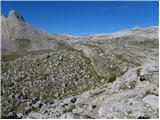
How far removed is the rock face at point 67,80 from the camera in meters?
32.9

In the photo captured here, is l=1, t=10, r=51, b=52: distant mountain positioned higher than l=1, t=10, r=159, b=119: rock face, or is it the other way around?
l=1, t=10, r=51, b=52: distant mountain

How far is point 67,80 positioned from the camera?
2864 inches

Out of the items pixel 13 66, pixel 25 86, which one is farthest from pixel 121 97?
pixel 13 66

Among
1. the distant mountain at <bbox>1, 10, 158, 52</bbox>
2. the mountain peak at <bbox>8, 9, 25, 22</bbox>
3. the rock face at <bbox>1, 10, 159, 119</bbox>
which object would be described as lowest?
the rock face at <bbox>1, 10, 159, 119</bbox>

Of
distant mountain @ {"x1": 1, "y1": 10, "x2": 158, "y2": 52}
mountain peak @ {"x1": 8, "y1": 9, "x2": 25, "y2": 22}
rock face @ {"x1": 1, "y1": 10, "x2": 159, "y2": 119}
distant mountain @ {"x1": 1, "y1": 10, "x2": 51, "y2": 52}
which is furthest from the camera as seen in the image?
mountain peak @ {"x1": 8, "y1": 9, "x2": 25, "y2": 22}

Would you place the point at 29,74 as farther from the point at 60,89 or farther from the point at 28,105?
the point at 28,105

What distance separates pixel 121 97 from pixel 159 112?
743cm

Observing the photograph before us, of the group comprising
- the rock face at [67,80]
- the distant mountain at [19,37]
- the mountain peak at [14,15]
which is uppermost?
the mountain peak at [14,15]

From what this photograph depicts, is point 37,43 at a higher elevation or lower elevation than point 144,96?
higher

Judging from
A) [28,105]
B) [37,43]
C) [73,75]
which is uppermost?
[37,43]

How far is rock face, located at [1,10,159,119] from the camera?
32944 mm

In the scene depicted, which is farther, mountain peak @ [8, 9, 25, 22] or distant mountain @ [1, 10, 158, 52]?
mountain peak @ [8, 9, 25, 22]

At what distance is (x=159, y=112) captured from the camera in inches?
1120

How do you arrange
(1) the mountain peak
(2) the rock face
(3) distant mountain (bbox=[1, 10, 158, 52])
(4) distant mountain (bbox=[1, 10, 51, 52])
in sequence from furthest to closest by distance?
(1) the mountain peak → (4) distant mountain (bbox=[1, 10, 51, 52]) → (3) distant mountain (bbox=[1, 10, 158, 52]) → (2) the rock face
